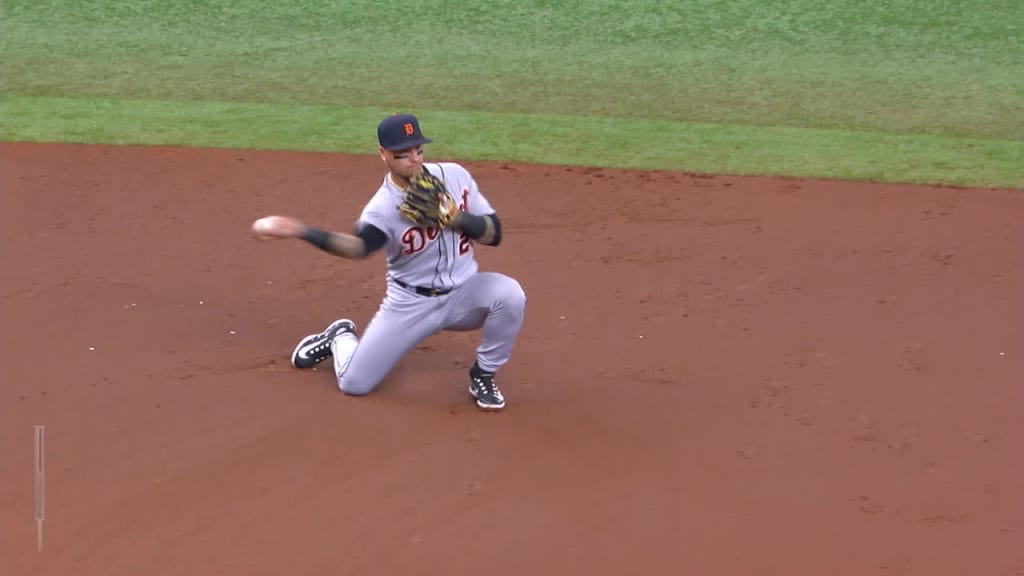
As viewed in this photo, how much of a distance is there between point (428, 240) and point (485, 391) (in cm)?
74

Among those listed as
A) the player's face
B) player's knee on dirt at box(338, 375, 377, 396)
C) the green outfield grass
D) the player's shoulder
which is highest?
the player's face

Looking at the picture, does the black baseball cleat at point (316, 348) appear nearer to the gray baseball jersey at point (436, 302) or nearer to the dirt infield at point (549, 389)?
the dirt infield at point (549, 389)

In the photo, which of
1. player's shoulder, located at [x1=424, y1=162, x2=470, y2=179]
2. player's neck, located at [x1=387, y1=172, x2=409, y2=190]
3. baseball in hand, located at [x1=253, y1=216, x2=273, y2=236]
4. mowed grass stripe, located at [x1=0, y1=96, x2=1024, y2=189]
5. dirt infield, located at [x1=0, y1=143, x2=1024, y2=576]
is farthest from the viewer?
mowed grass stripe, located at [x1=0, y1=96, x2=1024, y2=189]

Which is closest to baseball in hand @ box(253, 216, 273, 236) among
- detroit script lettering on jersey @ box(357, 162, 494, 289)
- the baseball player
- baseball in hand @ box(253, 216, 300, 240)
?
baseball in hand @ box(253, 216, 300, 240)

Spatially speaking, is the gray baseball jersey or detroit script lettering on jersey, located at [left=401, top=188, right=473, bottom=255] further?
the gray baseball jersey

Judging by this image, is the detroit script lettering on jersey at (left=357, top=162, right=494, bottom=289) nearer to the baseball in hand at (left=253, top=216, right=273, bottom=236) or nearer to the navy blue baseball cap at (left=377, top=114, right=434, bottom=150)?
the navy blue baseball cap at (left=377, top=114, right=434, bottom=150)

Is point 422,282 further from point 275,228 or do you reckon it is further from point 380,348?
point 275,228

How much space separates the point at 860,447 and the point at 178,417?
3.01 meters

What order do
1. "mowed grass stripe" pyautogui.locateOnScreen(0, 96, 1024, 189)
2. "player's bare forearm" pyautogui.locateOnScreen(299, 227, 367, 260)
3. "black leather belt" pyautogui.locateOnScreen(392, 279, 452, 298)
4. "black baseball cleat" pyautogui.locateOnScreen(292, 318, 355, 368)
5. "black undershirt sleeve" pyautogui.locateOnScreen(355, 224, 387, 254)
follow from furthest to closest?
"mowed grass stripe" pyautogui.locateOnScreen(0, 96, 1024, 189)
"black baseball cleat" pyautogui.locateOnScreen(292, 318, 355, 368)
"black leather belt" pyautogui.locateOnScreen(392, 279, 452, 298)
"black undershirt sleeve" pyautogui.locateOnScreen(355, 224, 387, 254)
"player's bare forearm" pyautogui.locateOnScreen(299, 227, 367, 260)

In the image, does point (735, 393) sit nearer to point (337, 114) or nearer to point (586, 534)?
point (586, 534)

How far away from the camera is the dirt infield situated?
196 inches

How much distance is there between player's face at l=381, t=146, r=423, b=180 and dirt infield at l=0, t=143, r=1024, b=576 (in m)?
1.08

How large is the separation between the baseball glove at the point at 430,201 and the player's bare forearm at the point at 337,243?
0.29 m

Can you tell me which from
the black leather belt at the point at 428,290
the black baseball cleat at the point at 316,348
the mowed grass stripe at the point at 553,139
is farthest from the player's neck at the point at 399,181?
the mowed grass stripe at the point at 553,139
